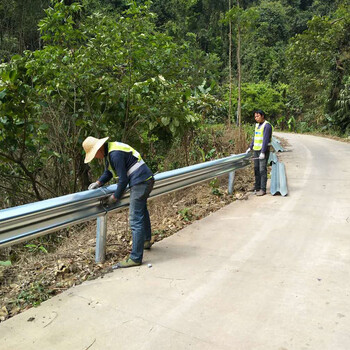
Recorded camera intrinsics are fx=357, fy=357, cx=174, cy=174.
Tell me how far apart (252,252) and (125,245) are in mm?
1658

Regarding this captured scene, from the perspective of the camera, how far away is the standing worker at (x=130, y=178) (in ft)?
13.0

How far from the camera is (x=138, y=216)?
4.13m

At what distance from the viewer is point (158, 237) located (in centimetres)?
514

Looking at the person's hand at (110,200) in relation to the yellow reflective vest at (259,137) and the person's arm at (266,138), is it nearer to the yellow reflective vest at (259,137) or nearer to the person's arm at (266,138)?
the person's arm at (266,138)

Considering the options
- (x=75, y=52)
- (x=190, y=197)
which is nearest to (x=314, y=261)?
(x=190, y=197)

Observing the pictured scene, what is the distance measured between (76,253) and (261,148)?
15.1ft

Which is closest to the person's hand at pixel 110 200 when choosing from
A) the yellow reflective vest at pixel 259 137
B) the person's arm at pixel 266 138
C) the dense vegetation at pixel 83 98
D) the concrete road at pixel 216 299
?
the concrete road at pixel 216 299

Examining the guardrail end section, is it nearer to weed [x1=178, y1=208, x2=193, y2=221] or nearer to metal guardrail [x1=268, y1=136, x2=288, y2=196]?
metal guardrail [x1=268, y1=136, x2=288, y2=196]

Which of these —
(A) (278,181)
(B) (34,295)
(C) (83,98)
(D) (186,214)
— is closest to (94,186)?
(B) (34,295)

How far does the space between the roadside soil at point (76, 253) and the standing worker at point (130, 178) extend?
42 cm

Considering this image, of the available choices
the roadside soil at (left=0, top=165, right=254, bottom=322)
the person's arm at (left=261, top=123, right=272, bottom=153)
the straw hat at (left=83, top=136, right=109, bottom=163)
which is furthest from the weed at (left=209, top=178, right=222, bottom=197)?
the straw hat at (left=83, top=136, right=109, bottom=163)

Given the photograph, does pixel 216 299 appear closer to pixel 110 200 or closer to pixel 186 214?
pixel 110 200

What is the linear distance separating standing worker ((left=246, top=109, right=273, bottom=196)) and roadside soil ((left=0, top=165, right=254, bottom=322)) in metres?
0.38

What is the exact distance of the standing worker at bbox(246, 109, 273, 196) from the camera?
7477 millimetres
